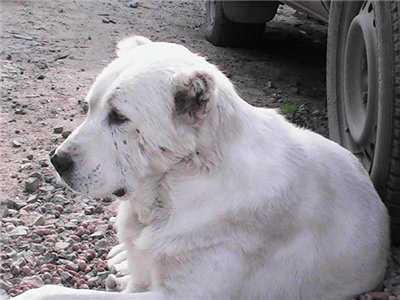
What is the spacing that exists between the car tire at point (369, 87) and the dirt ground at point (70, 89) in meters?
0.52

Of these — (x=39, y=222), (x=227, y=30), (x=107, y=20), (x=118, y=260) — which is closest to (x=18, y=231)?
(x=39, y=222)

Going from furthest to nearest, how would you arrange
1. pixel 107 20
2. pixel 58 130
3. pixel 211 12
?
pixel 107 20, pixel 211 12, pixel 58 130

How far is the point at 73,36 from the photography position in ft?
25.6

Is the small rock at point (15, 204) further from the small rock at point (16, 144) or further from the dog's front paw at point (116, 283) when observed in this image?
the dog's front paw at point (116, 283)

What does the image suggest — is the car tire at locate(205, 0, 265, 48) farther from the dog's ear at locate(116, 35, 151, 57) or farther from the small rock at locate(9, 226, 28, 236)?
the dog's ear at locate(116, 35, 151, 57)

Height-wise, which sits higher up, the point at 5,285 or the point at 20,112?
the point at 5,285

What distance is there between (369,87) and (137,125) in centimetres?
146

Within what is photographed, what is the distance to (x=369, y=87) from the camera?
429cm

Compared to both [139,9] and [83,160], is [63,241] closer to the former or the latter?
[83,160]

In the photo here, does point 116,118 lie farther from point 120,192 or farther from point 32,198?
point 32,198

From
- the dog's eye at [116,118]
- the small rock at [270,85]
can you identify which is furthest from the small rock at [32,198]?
the small rock at [270,85]

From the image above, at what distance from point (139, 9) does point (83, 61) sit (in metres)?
2.22

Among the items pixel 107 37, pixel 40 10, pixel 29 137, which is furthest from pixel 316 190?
pixel 40 10

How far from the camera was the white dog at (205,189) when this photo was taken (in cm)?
339
